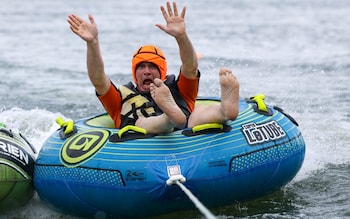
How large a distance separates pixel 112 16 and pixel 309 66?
13.3 metres

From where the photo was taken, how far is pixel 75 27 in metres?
4.78

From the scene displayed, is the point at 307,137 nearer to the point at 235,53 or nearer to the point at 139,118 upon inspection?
the point at 139,118

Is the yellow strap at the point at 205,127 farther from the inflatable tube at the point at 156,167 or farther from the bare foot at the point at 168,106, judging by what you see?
the bare foot at the point at 168,106

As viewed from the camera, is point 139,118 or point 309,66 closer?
point 139,118

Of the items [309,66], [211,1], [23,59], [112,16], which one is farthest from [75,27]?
[211,1]

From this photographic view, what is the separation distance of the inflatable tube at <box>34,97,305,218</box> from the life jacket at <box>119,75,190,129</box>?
325 millimetres

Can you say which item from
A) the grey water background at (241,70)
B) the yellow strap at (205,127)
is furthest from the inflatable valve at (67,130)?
the yellow strap at (205,127)

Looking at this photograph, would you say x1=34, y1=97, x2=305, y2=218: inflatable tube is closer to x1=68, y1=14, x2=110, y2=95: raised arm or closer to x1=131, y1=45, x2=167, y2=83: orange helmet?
x1=68, y1=14, x2=110, y2=95: raised arm

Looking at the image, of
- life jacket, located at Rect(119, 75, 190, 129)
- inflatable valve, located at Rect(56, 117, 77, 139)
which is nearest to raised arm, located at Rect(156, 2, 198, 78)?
life jacket, located at Rect(119, 75, 190, 129)

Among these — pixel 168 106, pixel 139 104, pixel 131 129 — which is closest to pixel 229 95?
pixel 168 106

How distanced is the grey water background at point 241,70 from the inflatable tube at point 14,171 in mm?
138

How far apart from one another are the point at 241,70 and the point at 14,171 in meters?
7.09

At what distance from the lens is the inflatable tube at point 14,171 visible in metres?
4.69

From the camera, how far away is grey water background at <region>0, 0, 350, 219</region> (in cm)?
535
